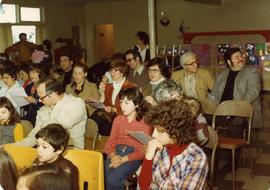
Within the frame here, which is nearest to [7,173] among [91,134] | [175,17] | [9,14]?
[91,134]

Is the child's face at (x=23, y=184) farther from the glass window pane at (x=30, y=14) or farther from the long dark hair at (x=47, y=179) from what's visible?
the glass window pane at (x=30, y=14)

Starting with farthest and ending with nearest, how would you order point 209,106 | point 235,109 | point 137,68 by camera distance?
point 137,68, point 209,106, point 235,109

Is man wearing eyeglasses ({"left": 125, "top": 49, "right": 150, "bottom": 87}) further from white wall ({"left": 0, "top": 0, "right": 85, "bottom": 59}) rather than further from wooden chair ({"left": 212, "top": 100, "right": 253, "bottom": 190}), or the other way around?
white wall ({"left": 0, "top": 0, "right": 85, "bottom": 59})

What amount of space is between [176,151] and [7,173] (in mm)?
897

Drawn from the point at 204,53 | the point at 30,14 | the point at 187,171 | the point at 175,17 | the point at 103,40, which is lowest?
the point at 187,171

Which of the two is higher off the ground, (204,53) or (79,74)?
(204,53)

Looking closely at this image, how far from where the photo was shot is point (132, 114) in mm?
3670

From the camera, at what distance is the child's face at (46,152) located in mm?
2842

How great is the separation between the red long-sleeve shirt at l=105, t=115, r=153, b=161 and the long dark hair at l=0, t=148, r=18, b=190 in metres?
1.40

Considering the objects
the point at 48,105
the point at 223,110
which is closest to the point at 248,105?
the point at 223,110

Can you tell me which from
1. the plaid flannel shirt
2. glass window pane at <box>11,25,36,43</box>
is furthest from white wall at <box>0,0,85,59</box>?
the plaid flannel shirt

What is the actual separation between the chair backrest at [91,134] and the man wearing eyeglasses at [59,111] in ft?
0.48

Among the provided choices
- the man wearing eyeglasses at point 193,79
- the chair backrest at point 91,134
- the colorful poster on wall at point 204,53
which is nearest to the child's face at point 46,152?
the chair backrest at point 91,134

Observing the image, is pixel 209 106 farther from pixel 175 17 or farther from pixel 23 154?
pixel 175 17
